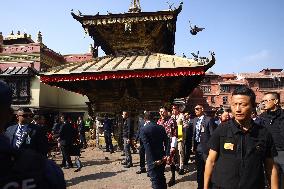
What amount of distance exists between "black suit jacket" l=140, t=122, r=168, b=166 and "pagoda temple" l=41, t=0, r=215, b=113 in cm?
551

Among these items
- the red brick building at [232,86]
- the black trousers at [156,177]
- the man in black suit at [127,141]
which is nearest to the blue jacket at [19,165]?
the black trousers at [156,177]

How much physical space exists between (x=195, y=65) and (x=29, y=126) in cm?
705

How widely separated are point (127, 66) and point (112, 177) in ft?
16.1

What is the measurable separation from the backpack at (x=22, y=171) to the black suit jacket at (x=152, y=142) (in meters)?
5.02

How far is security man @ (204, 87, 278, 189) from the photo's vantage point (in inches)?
122

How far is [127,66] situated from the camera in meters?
12.2

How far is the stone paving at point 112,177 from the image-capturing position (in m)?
7.86

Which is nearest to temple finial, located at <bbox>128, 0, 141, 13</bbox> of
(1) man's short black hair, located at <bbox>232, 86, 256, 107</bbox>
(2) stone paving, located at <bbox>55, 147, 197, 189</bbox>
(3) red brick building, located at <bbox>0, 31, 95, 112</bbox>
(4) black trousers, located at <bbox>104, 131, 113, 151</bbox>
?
(4) black trousers, located at <bbox>104, 131, 113, 151</bbox>

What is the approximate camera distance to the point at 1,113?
1.44 meters

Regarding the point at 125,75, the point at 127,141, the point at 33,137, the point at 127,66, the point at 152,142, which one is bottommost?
the point at 127,141

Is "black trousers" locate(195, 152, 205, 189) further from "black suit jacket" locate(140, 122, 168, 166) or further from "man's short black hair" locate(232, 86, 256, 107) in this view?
"man's short black hair" locate(232, 86, 256, 107)

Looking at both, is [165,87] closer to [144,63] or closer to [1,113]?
[144,63]

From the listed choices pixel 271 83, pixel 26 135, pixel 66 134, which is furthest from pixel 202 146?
pixel 271 83

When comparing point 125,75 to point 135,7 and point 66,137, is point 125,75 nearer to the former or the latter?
point 66,137
